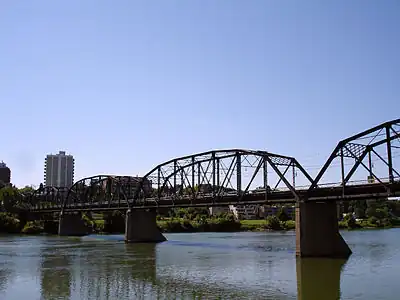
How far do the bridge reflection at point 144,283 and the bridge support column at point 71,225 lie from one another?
266 ft

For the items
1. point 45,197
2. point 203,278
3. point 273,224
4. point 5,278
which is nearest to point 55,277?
point 5,278

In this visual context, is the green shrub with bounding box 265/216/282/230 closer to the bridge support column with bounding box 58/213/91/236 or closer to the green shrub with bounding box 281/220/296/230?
the green shrub with bounding box 281/220/296/230

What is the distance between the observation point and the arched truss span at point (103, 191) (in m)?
114

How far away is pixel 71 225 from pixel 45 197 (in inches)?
1705

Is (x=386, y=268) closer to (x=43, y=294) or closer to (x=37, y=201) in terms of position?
(x=43, y=294)

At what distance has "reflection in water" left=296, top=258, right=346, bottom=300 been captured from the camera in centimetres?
3400

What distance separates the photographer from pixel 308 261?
172ft

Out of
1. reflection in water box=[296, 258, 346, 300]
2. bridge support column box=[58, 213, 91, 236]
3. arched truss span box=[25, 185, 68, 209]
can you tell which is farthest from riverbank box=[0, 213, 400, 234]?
reflection in water box=[296, 258, 346, 300]

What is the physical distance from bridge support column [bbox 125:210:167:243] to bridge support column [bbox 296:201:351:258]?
46.3 m

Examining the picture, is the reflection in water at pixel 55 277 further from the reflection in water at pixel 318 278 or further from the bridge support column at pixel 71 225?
the bridge support column at pixel 71 225

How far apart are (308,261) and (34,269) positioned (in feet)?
93.7

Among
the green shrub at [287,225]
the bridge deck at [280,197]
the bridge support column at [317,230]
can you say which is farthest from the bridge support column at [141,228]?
the green shrub at [287,225]

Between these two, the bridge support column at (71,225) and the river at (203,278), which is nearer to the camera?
the river at (203,278)

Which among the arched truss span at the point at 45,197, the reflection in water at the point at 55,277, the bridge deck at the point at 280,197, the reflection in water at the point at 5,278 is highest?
the arched truss span at the point at 45,197
